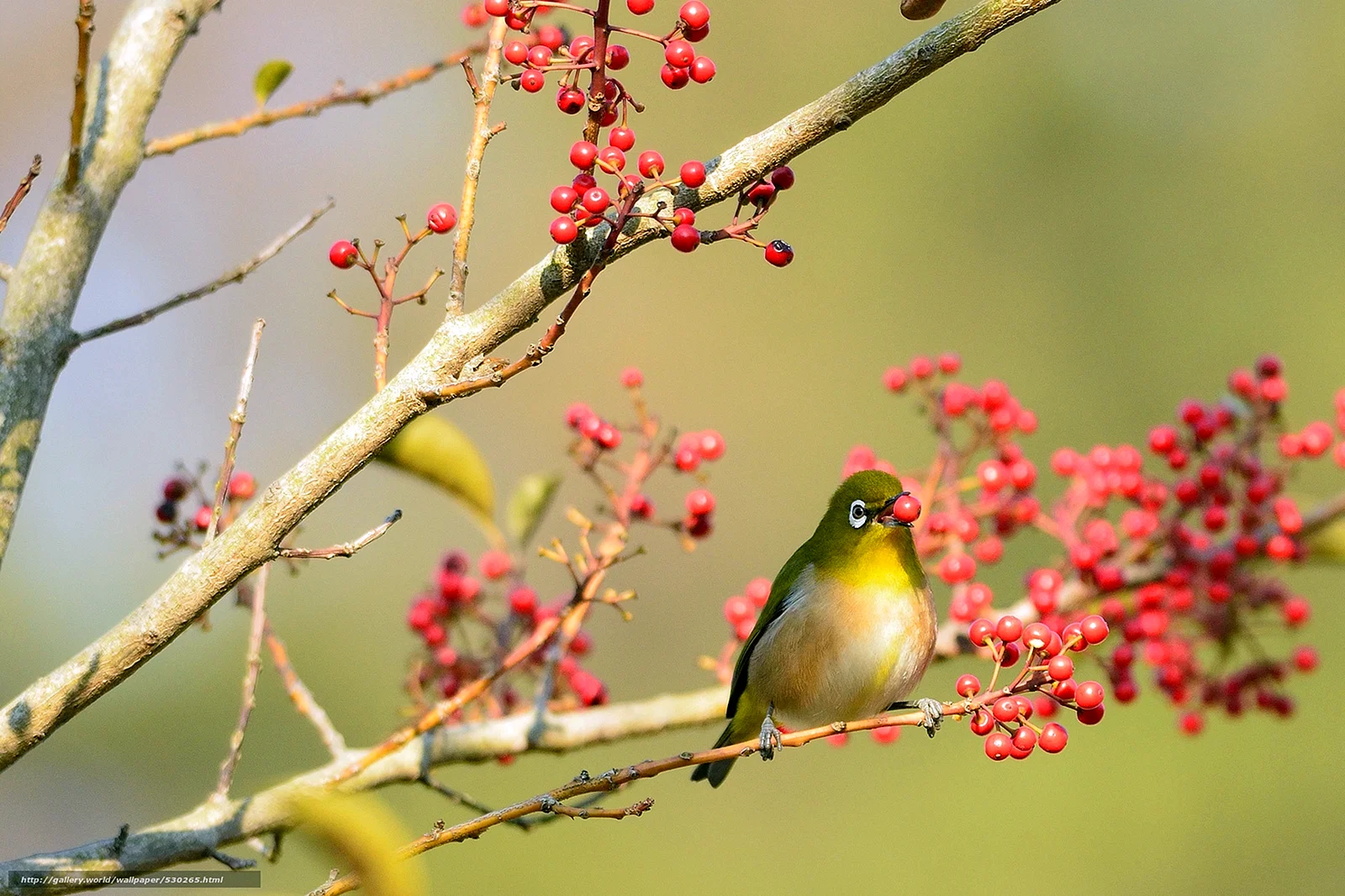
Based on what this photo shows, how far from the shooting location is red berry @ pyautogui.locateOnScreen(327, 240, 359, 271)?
8.69 feet

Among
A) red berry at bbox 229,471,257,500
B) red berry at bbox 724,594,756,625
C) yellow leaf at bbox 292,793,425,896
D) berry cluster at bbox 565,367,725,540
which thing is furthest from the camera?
red berry at bbox 724,594,756,625

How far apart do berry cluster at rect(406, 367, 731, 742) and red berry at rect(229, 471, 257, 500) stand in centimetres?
84

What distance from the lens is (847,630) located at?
13.4 feet

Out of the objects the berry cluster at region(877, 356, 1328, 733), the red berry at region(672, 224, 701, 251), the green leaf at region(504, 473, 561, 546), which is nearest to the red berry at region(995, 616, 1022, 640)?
the red berry at region(672, 224, 701, 251)

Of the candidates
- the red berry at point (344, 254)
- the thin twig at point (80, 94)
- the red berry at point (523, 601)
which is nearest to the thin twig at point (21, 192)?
the thin twig at point (80, 94)

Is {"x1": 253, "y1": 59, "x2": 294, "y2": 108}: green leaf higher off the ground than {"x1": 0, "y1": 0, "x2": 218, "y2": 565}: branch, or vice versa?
{"x1": 253, "y1": 59, "x2": 294, "y2": 108}: green leaf

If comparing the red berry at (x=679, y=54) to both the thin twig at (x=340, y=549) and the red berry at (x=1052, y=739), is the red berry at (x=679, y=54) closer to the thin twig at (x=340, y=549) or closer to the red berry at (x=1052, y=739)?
the thin twig at (x=340, y=549)

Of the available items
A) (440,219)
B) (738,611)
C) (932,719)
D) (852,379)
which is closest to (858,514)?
(738,611)

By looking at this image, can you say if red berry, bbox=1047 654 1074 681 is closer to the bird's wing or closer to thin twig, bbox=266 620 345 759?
the bird's wing

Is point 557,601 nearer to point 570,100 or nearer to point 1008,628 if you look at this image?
point 1008,628

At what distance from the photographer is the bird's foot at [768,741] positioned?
2.69 metres

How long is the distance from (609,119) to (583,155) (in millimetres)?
182

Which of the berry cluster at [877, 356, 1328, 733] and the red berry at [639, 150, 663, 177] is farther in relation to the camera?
the berry cluster at [877, 356, 1328, 733]

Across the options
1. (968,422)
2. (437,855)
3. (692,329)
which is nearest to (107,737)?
(437,855)
